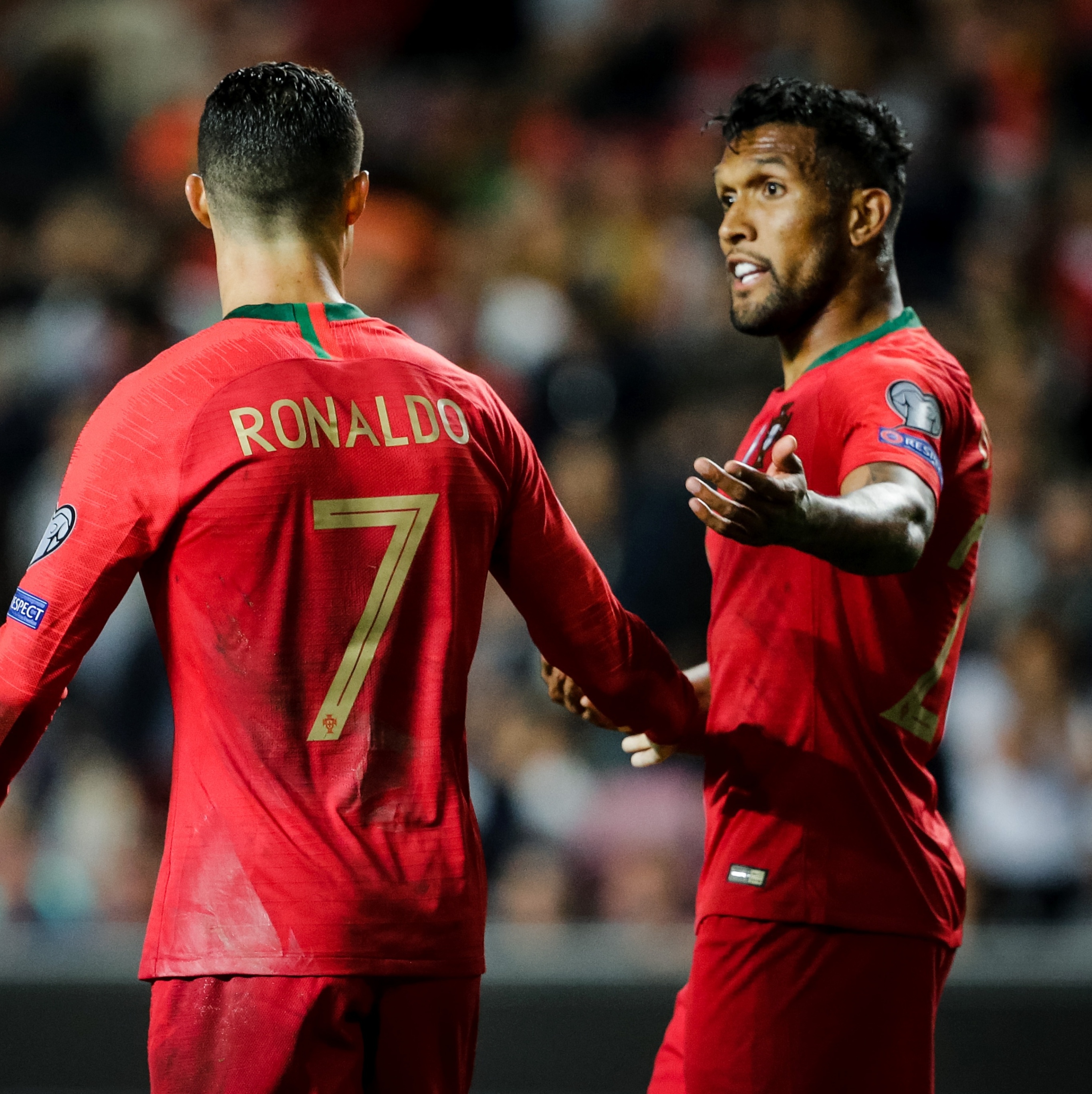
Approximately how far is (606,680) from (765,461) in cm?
50

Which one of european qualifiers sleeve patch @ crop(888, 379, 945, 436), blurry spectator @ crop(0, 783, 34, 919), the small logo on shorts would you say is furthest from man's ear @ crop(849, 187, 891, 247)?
blurry spectator @ crop(0, 783, 34, 919)

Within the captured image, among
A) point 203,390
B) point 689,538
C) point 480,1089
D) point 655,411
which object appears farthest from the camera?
point 655,411

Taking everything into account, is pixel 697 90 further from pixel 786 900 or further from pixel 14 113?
pixel 786 900

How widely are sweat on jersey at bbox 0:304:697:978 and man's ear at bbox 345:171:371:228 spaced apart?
0.25 m

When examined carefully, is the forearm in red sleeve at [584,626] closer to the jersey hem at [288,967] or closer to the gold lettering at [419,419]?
the gold lettering at [419,419]

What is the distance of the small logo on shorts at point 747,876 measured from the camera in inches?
118

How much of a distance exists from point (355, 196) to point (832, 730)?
4.01 ft

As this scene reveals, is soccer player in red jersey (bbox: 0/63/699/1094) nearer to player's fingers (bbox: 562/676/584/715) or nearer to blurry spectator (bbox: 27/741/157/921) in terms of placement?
player's fingers (bbox: 562/676/584/715)

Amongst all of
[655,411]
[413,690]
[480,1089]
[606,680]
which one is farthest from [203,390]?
[655,411]

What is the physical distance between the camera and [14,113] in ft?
30.5

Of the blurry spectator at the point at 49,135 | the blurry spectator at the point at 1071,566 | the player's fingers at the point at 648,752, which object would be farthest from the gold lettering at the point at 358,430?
the blurry spectator at the point at 49,135

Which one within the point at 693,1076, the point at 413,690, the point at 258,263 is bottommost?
the point at 693,1076

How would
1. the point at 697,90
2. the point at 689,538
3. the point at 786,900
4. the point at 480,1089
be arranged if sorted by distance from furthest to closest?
1. the point at 697,90
2. the point at 689,538
3. the point at 480,1089
4. the point at 786,900

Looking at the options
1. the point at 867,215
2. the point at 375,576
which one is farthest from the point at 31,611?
the point at 867,215
